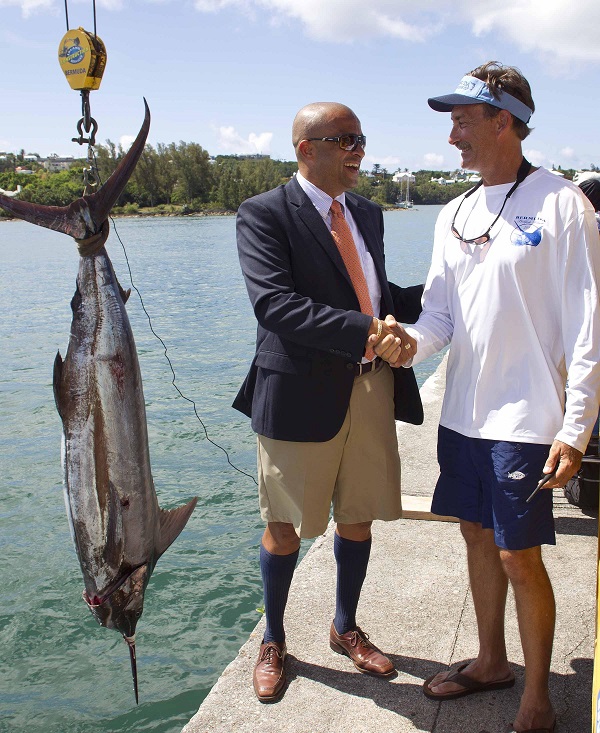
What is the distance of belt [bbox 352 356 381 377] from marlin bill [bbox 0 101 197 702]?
0.90m

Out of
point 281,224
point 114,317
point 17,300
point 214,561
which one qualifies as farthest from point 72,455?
point 17,300

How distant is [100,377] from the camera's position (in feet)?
7.36

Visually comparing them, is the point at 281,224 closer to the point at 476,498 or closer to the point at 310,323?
the point at 310,323

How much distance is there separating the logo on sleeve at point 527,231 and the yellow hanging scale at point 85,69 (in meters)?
1.34

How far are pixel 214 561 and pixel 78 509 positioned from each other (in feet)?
11.1

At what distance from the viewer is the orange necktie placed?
2873 millimetres

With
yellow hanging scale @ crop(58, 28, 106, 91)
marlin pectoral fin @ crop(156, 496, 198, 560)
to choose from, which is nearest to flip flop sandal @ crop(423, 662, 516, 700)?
marlin pectoral fin @ crop(156, 496, 198, 560)

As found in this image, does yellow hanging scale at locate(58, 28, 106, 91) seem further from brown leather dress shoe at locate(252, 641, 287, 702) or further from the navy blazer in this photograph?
brown leather dress shoe at locate(252, 641, 287, 702)

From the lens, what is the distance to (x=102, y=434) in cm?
224

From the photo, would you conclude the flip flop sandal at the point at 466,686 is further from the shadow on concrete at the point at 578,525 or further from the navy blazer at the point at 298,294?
the shadow on concrete at the point at 578,525

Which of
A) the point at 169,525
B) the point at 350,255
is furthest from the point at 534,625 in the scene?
the point at 350,255

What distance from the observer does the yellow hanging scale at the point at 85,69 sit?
2211 millimetres

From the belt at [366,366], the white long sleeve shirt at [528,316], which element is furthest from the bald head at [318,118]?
the belt at [366,366]

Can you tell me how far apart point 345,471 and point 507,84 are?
1.51 meters
